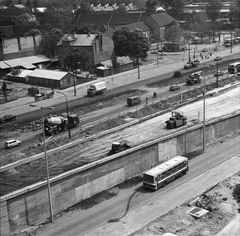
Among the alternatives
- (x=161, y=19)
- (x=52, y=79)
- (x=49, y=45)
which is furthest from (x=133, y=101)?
(x=161, y=19)

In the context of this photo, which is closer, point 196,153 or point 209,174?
point 209,174

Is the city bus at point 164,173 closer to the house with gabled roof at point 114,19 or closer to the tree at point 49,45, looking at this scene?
the tree at point 49,45

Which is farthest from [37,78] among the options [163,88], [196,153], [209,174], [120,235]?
[120,235]

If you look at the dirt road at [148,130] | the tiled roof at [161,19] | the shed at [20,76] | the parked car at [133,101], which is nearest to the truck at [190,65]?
the dirt road at [148,130]

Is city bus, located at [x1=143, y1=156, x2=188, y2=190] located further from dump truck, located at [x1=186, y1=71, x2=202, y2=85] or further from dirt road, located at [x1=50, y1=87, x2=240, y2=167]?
dump truck, located at [x1=186, y1=71, x2=202, y2=85]

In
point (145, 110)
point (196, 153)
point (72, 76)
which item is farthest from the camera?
point (72, 76)

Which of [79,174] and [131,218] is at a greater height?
[79,174]

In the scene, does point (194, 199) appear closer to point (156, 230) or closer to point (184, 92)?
point (156, 230)

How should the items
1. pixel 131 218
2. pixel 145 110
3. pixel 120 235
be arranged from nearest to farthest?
pixel 120 235 → pixel 131 218 → pixel 145 110
